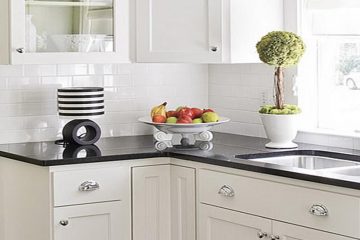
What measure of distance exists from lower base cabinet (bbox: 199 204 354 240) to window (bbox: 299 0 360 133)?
2.86 feet

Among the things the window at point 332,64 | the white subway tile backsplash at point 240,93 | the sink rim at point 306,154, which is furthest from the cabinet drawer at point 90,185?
the window at point 332,64

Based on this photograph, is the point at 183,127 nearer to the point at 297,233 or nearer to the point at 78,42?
the point at 78,42

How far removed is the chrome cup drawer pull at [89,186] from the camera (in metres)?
3.71

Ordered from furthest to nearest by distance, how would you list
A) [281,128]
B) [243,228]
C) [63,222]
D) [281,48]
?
[281,128], [281,48], [63,222], [243,228]

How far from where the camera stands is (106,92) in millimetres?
4500

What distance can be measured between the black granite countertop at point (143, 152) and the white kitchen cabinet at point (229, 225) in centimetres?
21

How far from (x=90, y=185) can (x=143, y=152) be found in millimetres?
313

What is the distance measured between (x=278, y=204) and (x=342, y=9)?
47.0 inches

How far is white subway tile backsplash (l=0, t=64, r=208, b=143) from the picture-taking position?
166 inches

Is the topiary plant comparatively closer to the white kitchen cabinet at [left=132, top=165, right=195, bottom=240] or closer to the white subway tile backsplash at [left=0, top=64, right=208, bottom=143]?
the white kitchen cabinet at [left=132, top=165, right=195, bottom=240]

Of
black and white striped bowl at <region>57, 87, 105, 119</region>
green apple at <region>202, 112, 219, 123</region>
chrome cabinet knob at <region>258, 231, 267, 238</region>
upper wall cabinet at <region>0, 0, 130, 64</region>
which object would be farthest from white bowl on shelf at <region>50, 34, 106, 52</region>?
chrome cabinet knob at <region>258, 231, 267, 238</region>

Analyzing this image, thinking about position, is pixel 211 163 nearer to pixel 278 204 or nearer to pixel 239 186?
pixel 239 186

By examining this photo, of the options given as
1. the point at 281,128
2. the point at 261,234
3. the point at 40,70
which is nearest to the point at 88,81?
the point at 40,70

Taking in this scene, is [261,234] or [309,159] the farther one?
[309,159]
